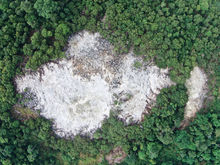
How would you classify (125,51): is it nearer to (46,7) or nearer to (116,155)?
(46,7)

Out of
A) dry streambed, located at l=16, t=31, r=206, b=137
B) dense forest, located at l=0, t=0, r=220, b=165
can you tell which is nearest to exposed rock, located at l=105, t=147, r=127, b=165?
dense forest, located at l=0, t=0, r=220, b=165

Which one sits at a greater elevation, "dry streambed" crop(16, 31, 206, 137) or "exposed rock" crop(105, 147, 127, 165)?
"dry streambed" crop(16, 31, 206, 137)

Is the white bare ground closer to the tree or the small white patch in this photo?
the small white patch

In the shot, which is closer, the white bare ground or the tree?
the tree

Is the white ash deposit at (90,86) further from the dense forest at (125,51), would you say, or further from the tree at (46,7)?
the tree at (46,7)

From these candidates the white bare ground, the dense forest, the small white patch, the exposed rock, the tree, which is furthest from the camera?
the exposed rock

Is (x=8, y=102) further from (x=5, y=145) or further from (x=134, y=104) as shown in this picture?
(x=134, y=104)
